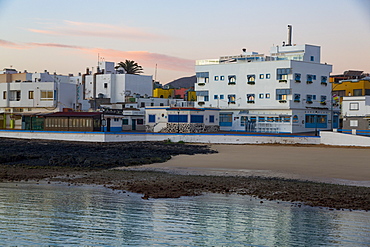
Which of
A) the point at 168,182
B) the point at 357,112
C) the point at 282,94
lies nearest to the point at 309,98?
the point at 282,94

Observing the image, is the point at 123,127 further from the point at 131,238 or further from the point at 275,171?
the point at 131,238

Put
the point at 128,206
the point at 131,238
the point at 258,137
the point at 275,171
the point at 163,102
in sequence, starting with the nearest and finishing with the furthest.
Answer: the point at 131,238 < the point at 128,206 < the point at 275,171 < the point at 258,137 < the point at 163,102

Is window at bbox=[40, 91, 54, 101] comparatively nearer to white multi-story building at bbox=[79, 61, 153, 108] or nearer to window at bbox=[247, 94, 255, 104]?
white multi-story building at bbox=[79, 61, 153, 108]

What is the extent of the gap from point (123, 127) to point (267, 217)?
61426 mm

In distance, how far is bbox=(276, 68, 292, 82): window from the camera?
72875mm

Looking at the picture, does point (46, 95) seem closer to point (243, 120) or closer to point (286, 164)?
point (243, 120)

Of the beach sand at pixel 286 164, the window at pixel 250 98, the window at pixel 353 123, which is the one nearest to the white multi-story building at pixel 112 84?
the window at pixel 250 98

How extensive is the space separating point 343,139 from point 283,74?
21.2 m

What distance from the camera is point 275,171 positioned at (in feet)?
111

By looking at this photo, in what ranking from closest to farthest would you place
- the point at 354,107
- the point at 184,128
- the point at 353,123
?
the point at 353,123 → the point at 354,107 → the point at 184,128

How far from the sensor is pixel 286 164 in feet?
125

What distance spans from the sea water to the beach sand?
9.71 m

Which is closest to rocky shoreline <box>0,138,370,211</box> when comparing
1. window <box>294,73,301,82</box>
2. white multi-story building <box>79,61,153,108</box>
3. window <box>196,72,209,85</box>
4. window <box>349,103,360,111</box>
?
window <box>349,103,360,111</box>

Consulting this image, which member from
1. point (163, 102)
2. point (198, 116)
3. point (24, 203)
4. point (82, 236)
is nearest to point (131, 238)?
point (82, 236)
